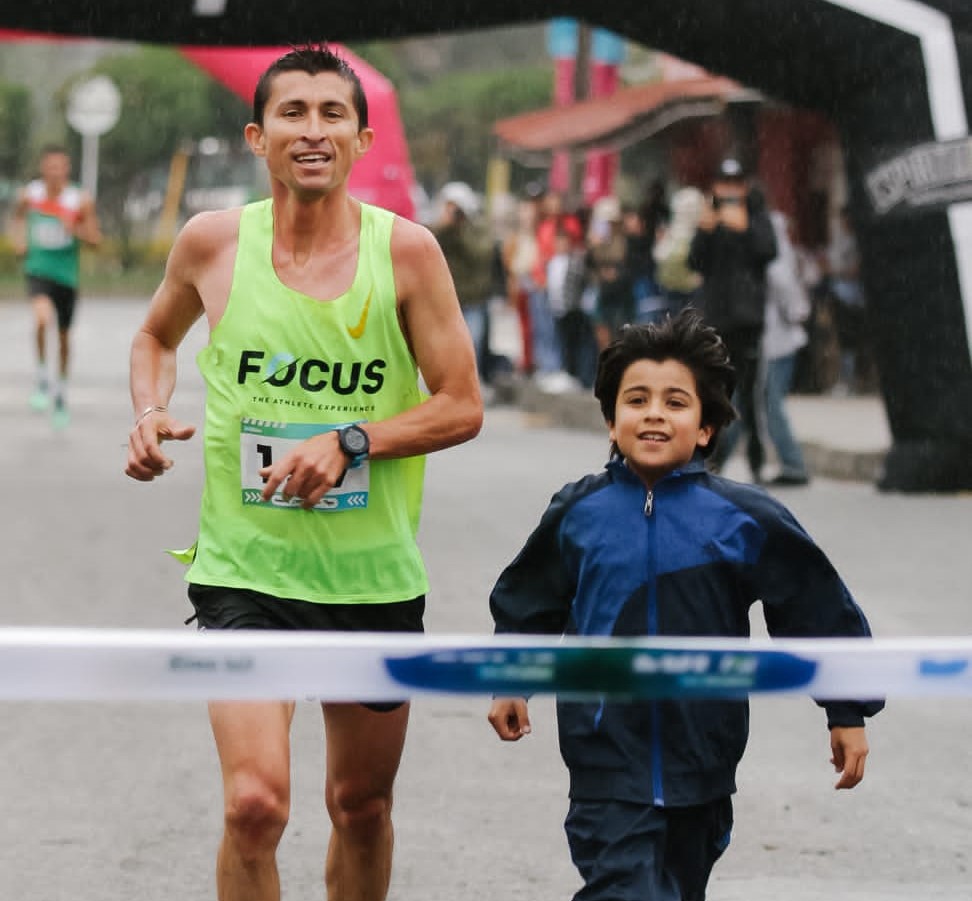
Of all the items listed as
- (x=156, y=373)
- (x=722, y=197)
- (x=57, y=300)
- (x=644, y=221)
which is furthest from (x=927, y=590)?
(x=644, y=221)

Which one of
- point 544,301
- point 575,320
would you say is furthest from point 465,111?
point 575,320

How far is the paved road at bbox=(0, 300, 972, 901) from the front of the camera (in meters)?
5.16

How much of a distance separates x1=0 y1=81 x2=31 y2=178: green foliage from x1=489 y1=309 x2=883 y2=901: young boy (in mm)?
61619

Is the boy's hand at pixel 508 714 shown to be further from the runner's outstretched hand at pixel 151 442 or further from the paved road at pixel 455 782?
Answer: the paved road at pixel 455 782

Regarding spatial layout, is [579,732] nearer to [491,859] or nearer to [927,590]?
[491,859]

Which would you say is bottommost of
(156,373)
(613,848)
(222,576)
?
(613,848)

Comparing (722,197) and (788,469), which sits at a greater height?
(722,197)

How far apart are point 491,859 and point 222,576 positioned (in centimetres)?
152

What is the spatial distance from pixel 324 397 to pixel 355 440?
5.5 inches

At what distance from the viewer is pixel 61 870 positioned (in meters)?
5.19

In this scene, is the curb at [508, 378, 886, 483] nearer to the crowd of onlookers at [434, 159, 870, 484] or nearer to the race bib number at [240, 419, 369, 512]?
the crowd of onlookers at [434, 159, 870, 484]

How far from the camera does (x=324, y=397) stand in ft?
13.3

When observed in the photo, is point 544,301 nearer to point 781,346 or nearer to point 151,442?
point 781,346

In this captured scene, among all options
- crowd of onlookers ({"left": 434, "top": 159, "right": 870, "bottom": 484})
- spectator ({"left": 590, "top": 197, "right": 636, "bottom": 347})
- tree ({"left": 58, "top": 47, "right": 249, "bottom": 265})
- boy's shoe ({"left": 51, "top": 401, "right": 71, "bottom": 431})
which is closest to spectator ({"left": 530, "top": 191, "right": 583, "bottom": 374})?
crowd of onlookers ({"left": 434, "top": 159, "right": 870, "bottom": 484})
